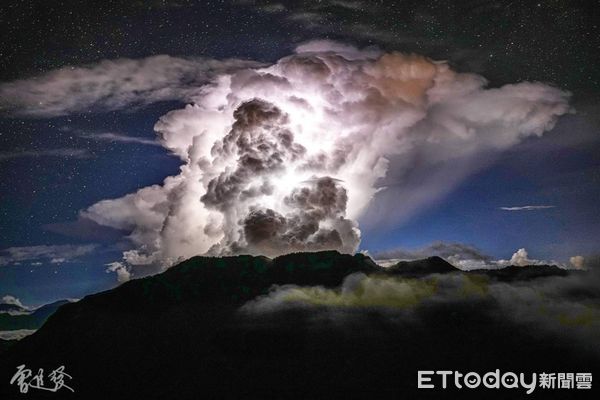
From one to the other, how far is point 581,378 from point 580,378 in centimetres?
A: 255

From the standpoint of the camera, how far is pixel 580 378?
89938 mm

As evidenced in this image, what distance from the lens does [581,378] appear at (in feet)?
288
